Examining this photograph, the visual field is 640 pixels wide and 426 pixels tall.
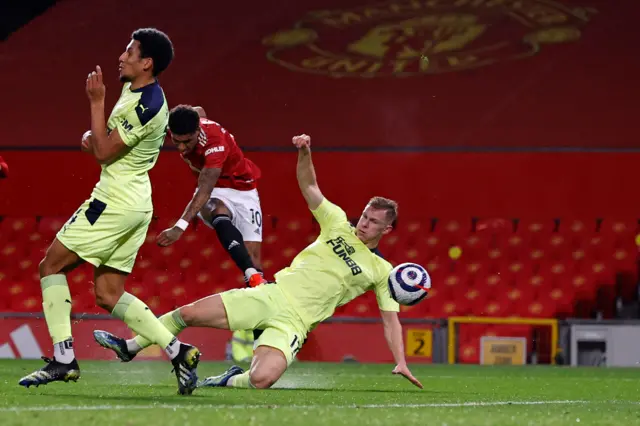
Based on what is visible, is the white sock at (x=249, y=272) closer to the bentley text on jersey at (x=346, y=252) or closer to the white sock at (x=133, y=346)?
the bentley text on jersey at (x=346, y=252)

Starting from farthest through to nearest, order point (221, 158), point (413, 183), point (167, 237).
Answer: point (413, 183)
point (221, 158)
point (167, 237)

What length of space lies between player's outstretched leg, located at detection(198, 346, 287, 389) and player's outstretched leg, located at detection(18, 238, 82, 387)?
93 cm

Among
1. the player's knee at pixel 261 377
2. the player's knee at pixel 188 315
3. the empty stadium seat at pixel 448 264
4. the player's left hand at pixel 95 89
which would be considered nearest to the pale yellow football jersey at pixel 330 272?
the player's knee at pixel 261 377

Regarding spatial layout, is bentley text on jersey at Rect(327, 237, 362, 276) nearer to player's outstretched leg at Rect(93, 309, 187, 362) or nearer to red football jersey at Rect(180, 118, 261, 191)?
player's outstretched leg at Rect(93, 309, 187, 362)

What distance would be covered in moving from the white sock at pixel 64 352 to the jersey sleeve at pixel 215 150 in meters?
2.32

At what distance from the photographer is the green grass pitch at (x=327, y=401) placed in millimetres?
3648

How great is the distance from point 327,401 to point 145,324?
820mm

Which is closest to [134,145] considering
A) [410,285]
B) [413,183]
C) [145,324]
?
[145,324]

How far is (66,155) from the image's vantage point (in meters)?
12.7

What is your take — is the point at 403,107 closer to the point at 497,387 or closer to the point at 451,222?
the point at 451,222

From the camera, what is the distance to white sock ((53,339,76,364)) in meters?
4.53

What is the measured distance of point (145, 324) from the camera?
4723mm

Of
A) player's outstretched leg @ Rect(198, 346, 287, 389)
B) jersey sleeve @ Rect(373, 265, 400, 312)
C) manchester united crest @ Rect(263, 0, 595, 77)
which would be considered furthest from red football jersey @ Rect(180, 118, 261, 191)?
manchester united crest @ Rect(263, 0, 595, 77)

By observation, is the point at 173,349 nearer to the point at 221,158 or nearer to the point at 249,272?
the point at 249,272
